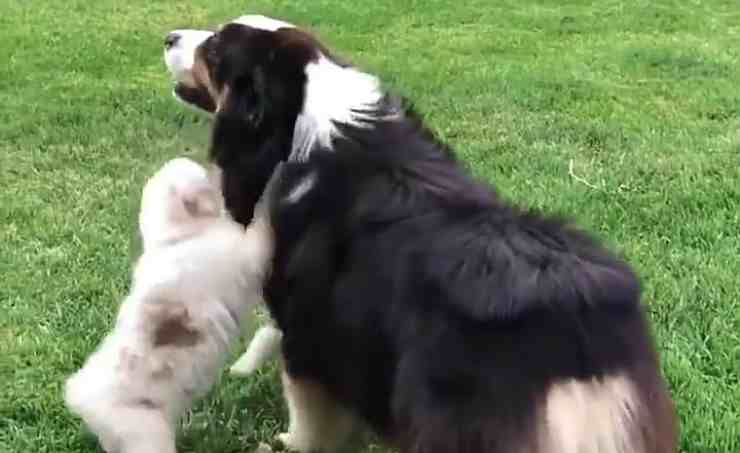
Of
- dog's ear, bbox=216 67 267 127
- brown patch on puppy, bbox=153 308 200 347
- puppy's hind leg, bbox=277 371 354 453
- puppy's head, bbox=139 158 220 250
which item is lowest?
puppy's hind leg, bbox=277 371 354 453

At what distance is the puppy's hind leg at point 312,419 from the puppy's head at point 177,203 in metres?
0.53

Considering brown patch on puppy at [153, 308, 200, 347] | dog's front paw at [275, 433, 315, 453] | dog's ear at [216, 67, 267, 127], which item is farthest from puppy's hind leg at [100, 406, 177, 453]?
dog's ear at [216, 67, 267, 127]

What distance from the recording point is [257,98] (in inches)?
143

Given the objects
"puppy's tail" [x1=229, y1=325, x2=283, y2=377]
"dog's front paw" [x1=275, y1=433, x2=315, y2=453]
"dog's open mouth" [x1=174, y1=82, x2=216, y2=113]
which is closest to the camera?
"dog's front paw" [x1=275, y1=433, x2=315, y2=453]

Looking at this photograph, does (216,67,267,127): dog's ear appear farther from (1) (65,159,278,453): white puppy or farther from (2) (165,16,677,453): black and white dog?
(1) (65,159,278,453): white puppy

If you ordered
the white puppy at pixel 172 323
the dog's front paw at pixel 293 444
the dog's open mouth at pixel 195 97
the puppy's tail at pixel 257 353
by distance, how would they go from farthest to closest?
the puppy's tail at pixel 257 353
the dog's open mouth at pixel 195 97
the dog's front paw at pixel 293 444
the white puppy at pixel 172 323

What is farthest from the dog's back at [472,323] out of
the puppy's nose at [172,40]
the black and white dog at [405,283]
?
the puppy's nose at [172,40]

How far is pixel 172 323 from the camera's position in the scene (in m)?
3.45

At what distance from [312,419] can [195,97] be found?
3.79 ft

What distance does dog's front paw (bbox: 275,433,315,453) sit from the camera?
150 inches

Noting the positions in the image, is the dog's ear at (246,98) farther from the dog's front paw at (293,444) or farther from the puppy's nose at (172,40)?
the dog's front paw at (293,444)

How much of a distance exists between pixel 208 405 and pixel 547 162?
2757 mm

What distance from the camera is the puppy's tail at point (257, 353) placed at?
4.12 metres

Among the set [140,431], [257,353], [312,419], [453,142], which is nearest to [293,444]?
[312,419]
